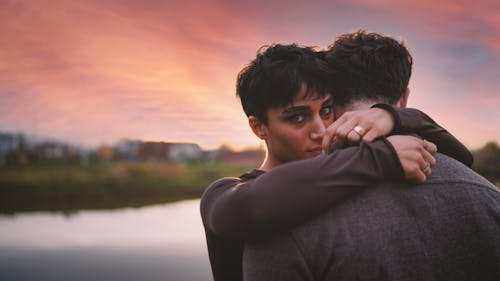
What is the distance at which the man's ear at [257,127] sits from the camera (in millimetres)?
2443

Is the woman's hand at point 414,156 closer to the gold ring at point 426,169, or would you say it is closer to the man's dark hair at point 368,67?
the gold ring at point 426,169

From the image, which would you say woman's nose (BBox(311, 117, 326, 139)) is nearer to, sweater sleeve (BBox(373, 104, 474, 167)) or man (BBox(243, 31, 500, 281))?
sweater sleeve (BBox(373, 104, 474, 167))

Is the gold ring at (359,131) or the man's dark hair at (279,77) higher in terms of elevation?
the man's dark hair at (279,77)

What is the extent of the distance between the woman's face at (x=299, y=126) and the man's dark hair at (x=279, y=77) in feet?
0.15

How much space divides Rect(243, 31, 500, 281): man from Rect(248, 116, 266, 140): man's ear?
43.9 inches

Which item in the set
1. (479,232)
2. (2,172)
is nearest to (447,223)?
(479,232)

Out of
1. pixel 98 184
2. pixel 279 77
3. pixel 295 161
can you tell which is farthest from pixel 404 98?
pixel 98 184

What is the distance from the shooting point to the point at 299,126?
7.31 ft

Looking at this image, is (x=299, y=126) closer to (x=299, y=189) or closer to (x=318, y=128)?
(x=318, y=128)

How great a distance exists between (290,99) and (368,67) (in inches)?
20.4

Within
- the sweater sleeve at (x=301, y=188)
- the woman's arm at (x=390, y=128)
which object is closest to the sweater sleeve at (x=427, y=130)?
the woman's arm at (x=390, y=128)

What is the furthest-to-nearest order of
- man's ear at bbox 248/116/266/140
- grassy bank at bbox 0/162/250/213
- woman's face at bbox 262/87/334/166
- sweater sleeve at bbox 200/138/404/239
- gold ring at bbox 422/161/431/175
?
grassy bank at bbox 0/162/250/213 → man's ear at bbox 248/116/266/140 → woman's face at bbox 262/87/334/166 → gold ring at bbox 422/161/431/175 → sweater sleeve at bbox 200/138/404/239

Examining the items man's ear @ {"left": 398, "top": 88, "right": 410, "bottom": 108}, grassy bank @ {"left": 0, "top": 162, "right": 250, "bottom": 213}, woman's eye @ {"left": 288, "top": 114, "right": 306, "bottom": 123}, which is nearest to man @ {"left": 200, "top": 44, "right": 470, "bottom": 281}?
woman's eye @ {"left": 288, "top": 114, "right": 306, "bottom": 123}

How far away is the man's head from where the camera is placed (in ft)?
7.13
